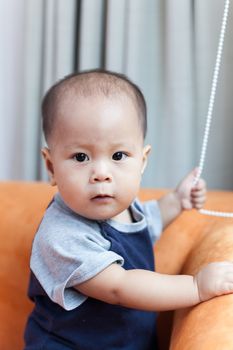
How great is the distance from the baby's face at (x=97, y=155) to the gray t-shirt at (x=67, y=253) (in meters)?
0.03

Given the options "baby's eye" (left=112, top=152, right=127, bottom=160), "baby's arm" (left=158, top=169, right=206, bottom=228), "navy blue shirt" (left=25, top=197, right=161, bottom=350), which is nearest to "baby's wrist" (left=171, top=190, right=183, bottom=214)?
"baby's arm" (left=158, top=169, right=206, bottom=228)

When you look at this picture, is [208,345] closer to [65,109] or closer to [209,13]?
[65,109]

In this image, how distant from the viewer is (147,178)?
1.49 metres

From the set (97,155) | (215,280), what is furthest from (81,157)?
(215,280)

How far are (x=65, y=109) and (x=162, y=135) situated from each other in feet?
1.85

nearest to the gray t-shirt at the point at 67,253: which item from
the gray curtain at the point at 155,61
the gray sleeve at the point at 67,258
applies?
the gray sleeve at the point at 67,258

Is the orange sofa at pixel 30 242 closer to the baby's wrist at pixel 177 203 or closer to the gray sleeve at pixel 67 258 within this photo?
the baby's wrist at pixel 177 203

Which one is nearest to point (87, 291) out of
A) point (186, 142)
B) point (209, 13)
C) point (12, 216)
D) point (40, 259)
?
point (40, 259)

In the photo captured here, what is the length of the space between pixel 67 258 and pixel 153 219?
30 centimetres

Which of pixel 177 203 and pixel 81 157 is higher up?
pixel 81 157

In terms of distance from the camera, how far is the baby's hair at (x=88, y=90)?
3.08ft

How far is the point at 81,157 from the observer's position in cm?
93

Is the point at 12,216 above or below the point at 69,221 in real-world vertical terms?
below

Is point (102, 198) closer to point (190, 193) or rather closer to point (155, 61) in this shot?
point (190, 193)
